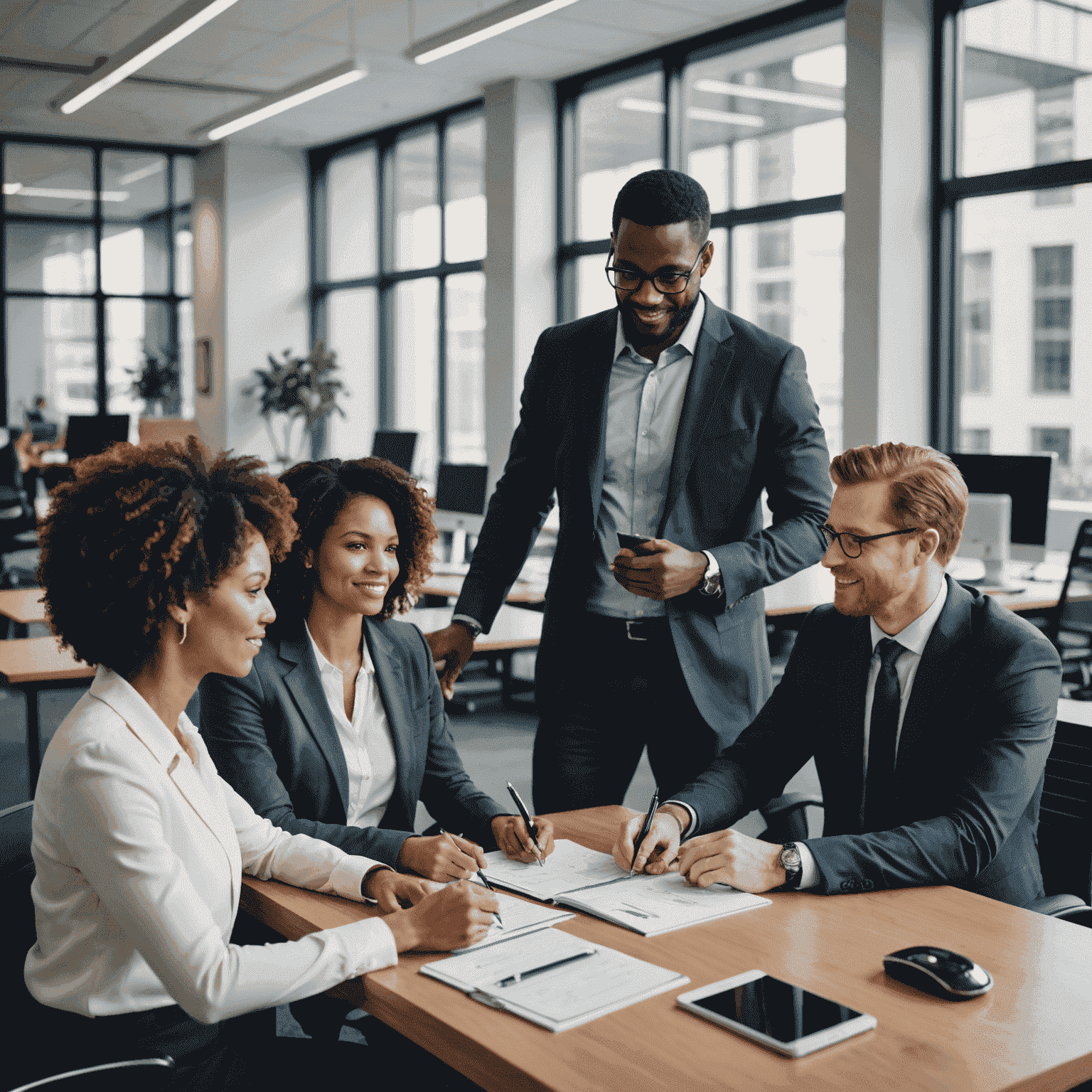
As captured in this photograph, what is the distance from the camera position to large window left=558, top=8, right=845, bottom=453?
6.99 metres

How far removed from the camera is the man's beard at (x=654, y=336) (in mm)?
2230

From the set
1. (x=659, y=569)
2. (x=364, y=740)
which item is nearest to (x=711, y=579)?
(x=659, y=569)

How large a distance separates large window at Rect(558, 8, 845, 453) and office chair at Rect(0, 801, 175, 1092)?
570cm

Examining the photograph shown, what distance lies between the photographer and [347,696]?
2.22 meters

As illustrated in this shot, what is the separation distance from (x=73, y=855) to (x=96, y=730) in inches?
5.7

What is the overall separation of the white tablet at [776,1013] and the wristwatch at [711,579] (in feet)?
2.73

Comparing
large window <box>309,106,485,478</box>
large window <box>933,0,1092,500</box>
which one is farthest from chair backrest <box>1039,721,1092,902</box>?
large window <box>309,106,485,478</box>

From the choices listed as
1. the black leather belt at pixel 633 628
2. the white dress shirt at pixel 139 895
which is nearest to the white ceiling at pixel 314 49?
the black leather belt at pixel 633 628

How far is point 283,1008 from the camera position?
9.71 feet

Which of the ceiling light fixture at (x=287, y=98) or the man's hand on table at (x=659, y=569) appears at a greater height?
the ceiling light fixture at (x=287, y=98)

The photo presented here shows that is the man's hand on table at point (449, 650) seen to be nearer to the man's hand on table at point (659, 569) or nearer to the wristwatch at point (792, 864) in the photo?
the man's hand on table at point (659, 569)

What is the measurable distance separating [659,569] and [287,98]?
6888mm

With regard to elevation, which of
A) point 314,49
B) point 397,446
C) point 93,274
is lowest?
point 397,446

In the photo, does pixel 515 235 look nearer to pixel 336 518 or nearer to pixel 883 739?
pixel 336 518
